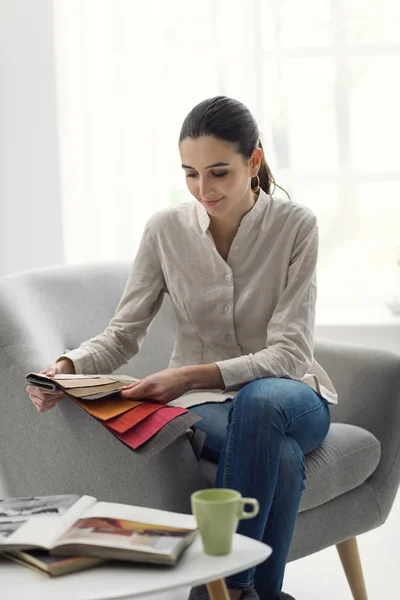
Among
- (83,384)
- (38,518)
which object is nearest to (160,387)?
(83,384)

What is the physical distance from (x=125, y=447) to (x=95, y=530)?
1.71 ft

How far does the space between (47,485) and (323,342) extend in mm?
801

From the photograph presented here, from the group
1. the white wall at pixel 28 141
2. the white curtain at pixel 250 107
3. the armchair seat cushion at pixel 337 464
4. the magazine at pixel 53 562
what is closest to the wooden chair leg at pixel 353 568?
the armchair seat cushion at pixel 337 464

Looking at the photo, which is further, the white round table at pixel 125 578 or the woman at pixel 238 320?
the woman at pixel 238 320

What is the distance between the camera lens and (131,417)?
1642 mm

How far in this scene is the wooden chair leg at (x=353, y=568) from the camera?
6.65 feet

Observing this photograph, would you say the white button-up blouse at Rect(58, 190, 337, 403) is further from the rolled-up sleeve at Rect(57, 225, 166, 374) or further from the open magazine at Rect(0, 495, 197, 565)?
the open magazine at Rect(0, 495, 197, 565)

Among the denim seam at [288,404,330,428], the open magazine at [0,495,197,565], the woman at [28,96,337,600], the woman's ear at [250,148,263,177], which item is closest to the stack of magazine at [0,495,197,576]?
the open magazine at [0,495,197,565]

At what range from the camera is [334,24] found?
11.3 feet

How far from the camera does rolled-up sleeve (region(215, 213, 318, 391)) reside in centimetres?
184

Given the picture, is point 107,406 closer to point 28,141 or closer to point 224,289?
point 224,289

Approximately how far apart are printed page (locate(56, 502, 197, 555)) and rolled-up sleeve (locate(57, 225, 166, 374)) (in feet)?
2.24

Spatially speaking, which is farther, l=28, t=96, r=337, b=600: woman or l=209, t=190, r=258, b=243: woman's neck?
l=209, t=190, r=258, b=243: woman's neck

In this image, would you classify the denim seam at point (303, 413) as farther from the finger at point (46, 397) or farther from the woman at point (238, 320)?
the finger at point (46, 397)
